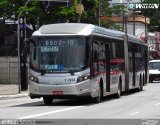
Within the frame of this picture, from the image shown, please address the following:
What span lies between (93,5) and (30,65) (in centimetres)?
4078

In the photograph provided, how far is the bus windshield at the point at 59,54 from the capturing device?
23625 millimetres

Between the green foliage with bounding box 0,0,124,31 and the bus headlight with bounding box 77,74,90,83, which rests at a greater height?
the bus headlight with bounding box 77,74,90,83

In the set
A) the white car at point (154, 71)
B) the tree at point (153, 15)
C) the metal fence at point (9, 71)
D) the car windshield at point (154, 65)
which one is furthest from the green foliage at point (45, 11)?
the tree at point (153, 15)

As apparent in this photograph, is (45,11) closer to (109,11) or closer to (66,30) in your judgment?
(109,11)

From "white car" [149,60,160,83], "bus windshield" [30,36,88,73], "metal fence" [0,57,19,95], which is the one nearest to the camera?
"bus windshield" [30,36,88,73]

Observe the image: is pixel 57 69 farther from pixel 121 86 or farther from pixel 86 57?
pixel 121 86

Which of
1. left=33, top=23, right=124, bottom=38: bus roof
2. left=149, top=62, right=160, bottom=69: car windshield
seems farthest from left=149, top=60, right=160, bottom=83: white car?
left=33, top=23, right=124, bottom=38: bus roof

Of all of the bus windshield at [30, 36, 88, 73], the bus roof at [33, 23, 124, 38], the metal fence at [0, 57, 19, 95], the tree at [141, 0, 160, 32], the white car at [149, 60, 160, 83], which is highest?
the bus roof at [33, 23, 124, 38]

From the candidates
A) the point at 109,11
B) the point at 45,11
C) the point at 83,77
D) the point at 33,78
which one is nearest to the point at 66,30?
the point at 83,77

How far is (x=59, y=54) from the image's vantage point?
23750mm

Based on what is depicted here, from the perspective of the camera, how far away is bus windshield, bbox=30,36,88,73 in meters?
23.6

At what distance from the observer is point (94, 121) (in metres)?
17.2

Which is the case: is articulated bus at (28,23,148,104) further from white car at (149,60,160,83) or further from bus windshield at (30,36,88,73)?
white car at (149,60,160,83)

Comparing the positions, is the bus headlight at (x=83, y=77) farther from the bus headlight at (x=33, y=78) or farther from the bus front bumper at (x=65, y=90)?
the bus headlight at (x=33, y=78)
